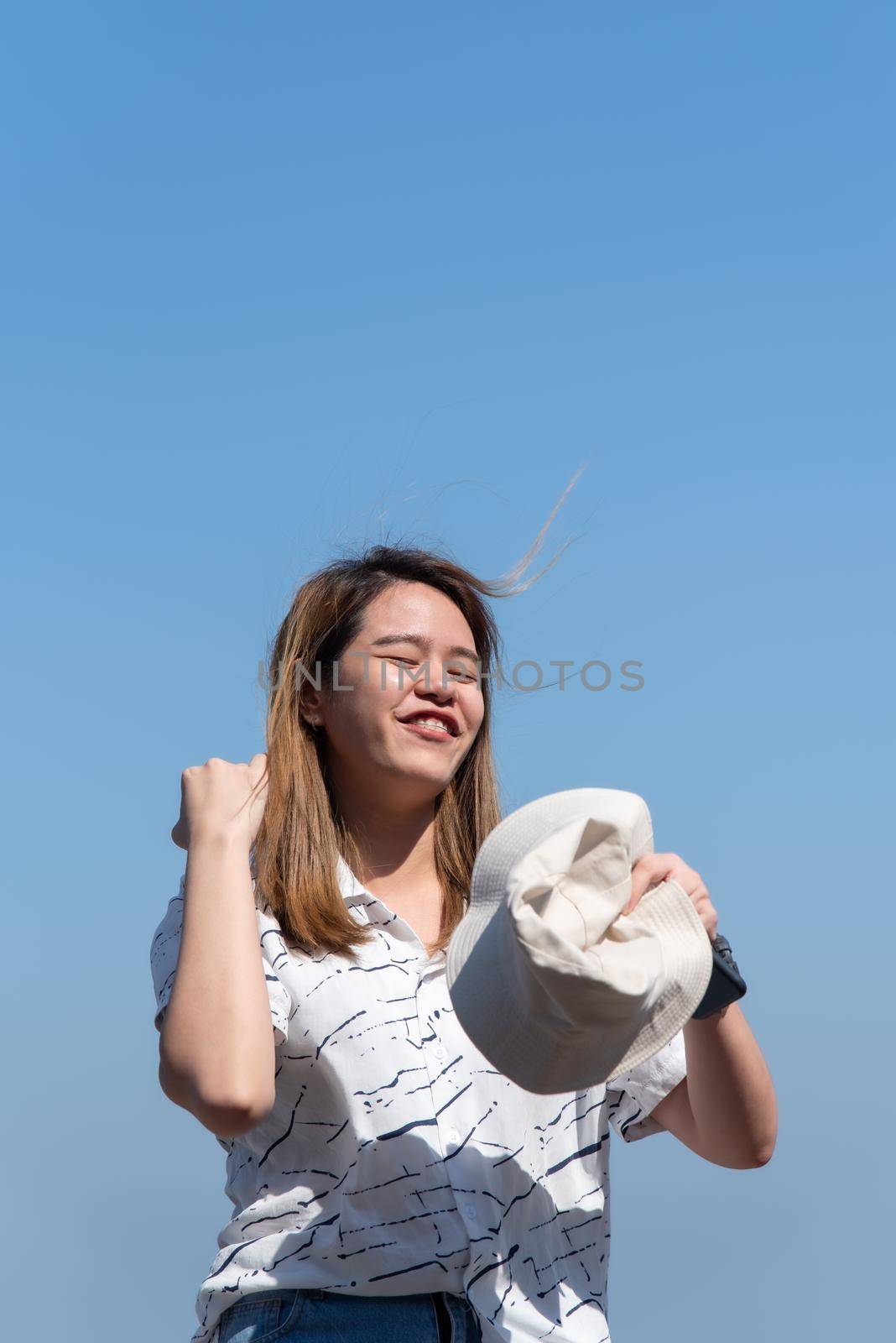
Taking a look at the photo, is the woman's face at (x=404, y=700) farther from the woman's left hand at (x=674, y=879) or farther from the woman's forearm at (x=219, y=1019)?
the woman's left hand at (x=674, y=879)

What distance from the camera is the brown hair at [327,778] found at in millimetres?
3203

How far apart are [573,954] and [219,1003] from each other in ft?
2.48

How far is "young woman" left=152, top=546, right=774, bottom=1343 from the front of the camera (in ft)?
8.77

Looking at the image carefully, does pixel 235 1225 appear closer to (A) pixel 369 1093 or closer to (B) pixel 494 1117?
(A) pixel 369 1093

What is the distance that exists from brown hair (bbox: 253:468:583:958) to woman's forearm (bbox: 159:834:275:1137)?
296mm

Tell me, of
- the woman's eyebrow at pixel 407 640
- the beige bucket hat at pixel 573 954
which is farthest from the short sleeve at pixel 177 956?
the woman's eyebrow at pixel 407 640

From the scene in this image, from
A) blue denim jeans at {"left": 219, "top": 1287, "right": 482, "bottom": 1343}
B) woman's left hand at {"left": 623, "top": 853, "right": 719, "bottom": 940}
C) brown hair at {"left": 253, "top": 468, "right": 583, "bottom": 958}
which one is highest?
brown hair at {"left": 253, "top": 468, "right": 583, "bottom": 958}

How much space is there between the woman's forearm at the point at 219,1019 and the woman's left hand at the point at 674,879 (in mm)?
735

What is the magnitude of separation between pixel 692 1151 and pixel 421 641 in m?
1.35

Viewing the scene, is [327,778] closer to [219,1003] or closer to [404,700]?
[404,700]

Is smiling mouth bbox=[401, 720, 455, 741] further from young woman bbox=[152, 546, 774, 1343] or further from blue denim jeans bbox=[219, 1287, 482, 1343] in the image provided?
blue denim jeans bbox=[219, 1287, 482, 1343]

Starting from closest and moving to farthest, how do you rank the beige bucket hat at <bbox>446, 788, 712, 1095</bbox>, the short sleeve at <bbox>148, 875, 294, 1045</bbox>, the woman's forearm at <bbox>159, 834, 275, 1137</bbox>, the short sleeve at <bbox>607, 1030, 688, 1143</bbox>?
the beige bucket hat at <bbox>446, 788, 712, 1095</bbox>, the woman's forearm at <bbox>159, 834, 275, 1137</bbox>, the short sleeve at <bbox>148, 875, 294, 1045</bbox>, the short sleeve at <bbox>607, 1030, 688, 1143</bbox>

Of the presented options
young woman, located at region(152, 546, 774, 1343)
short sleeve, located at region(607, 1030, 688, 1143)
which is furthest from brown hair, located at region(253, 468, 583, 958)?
short sleeve, located at region(607, 1030, 688, 1143)

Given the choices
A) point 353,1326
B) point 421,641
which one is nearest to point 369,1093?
point 353,1326
